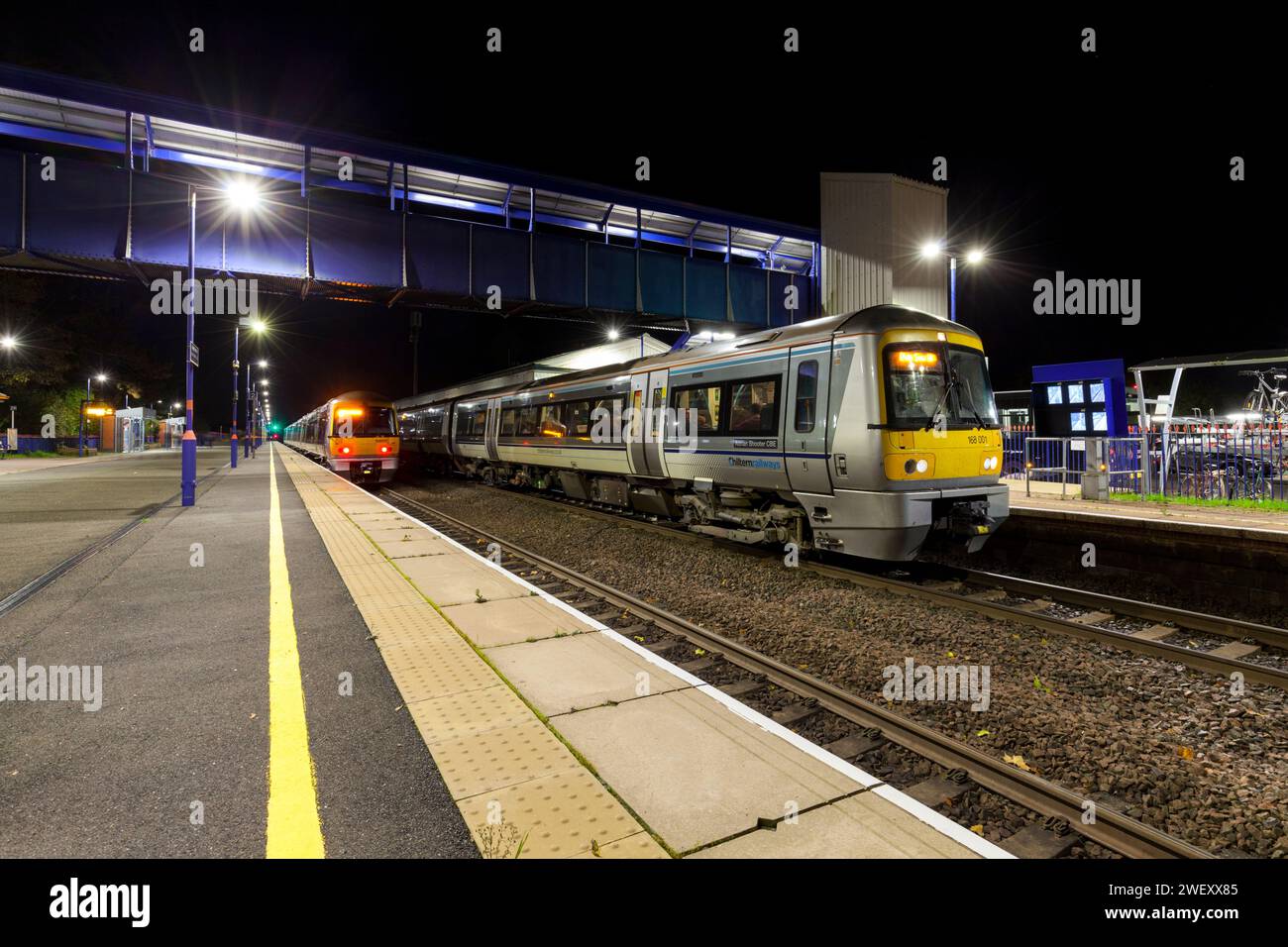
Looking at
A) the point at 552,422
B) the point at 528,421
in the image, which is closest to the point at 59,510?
the point at 528,421

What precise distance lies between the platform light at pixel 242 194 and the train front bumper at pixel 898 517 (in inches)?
579

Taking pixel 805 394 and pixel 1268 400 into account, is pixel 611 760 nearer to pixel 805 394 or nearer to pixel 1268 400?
pixel 805 394

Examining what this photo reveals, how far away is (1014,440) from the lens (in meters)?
17.4

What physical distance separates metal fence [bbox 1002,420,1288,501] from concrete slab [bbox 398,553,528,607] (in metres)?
8.54

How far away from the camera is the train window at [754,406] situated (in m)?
8.34

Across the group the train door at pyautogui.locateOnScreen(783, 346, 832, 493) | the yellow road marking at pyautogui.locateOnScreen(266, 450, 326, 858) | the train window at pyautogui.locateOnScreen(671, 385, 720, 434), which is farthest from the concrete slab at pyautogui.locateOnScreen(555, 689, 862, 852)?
the train window at pyautogui.locateOnScreen(671, 385, 720, 434)

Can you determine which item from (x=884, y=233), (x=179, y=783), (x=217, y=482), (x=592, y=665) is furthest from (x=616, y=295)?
(x=179, y=783)

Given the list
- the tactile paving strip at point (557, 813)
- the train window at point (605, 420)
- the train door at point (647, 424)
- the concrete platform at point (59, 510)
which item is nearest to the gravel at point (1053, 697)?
the tactile paving strip at point (557, 813)

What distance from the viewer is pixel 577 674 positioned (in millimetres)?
4457

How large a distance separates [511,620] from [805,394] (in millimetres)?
4518

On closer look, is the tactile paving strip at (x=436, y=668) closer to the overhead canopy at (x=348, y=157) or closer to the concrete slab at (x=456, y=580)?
the concrete slab at (x=456, y=580)
